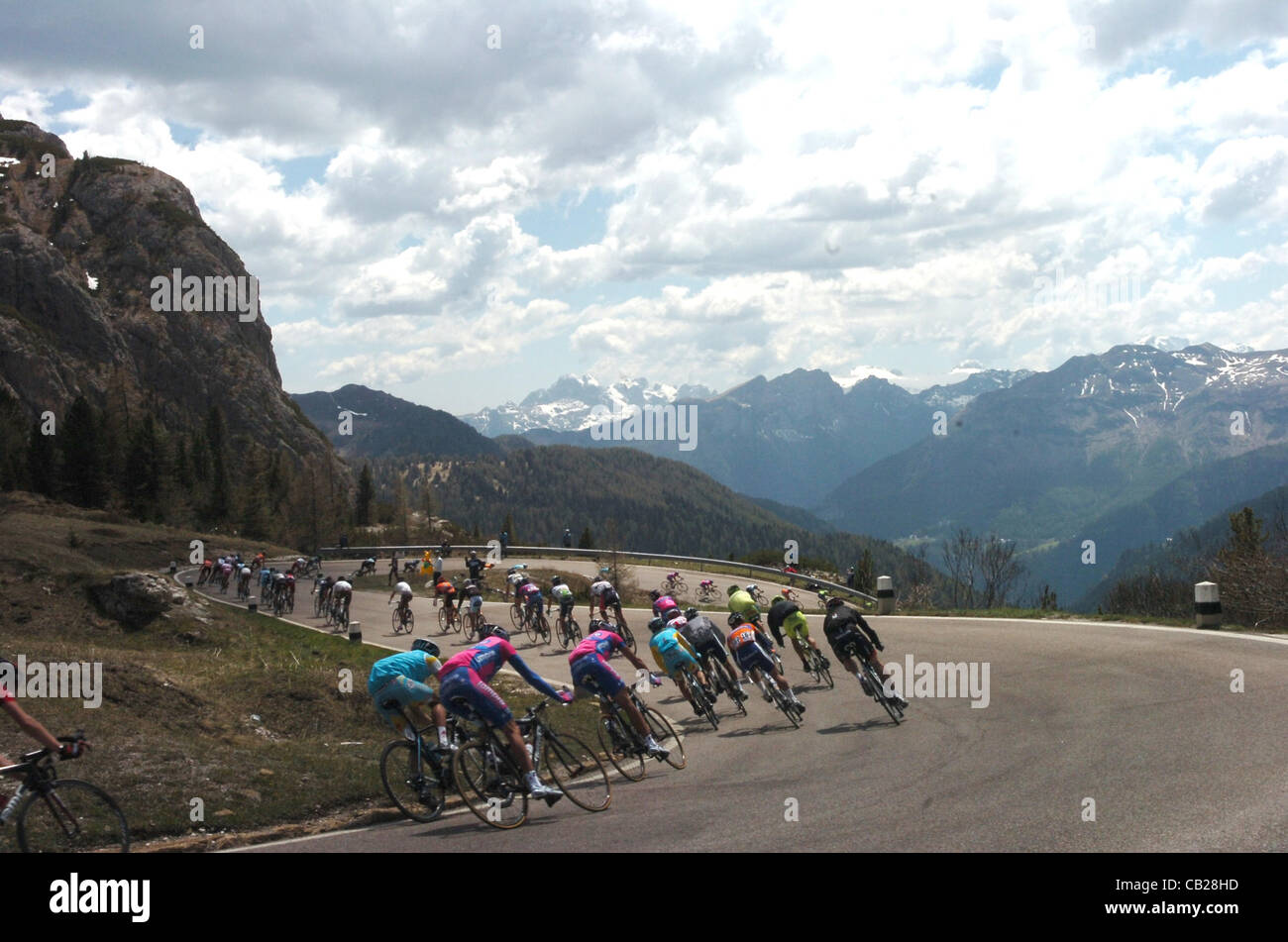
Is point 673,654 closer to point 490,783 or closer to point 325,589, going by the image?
point 490,783

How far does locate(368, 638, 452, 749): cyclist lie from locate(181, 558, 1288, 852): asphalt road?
952 millimetres

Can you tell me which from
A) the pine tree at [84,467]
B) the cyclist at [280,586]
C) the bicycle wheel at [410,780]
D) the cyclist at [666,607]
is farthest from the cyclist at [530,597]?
the pine tree at [84,467]

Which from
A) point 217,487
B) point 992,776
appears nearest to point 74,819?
point 992,776

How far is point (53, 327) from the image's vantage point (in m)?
130

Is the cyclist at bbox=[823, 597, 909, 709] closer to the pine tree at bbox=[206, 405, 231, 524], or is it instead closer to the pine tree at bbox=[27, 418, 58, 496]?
the pine tree at bbox=[27, 418, 58, 496]

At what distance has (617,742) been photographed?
1165 centimetres

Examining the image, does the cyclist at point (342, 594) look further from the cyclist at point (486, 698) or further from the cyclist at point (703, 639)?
the cyclist at point (486, 698)

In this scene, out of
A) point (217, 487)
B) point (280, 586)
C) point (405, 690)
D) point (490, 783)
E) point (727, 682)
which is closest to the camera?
point (490, 783)

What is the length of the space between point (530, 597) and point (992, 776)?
19561mm

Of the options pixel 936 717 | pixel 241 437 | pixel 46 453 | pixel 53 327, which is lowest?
pixel 936 717

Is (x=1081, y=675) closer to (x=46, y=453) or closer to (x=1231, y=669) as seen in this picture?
(x=1231, y=669)
